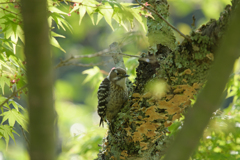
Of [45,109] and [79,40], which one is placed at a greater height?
[79,40]

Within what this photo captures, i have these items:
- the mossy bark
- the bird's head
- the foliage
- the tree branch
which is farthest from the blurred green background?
the tree branch

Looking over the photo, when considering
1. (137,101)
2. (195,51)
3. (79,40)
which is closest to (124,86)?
(137,101)

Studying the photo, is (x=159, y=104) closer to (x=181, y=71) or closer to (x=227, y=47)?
(x=181, y=71)

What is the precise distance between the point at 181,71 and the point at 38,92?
141 cm

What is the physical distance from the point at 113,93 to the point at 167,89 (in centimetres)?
131

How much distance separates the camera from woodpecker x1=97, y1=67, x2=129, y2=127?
2.97 m

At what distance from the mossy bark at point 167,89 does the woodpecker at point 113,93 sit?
1.76 feet

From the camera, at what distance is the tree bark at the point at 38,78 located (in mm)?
704

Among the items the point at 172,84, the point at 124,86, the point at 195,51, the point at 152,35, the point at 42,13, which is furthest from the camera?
the point at 124,86

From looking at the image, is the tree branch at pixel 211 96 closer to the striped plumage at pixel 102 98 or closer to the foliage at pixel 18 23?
the foliage at pixel 18 23

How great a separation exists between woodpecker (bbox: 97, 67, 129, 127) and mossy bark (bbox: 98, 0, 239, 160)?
536mm

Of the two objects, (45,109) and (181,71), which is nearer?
(45,109)

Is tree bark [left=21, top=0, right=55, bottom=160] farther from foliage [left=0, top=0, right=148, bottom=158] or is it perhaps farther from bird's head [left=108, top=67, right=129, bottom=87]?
bird's head [left=108, top=67, right=129, bottom=87]

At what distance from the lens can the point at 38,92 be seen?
2.36 ft
